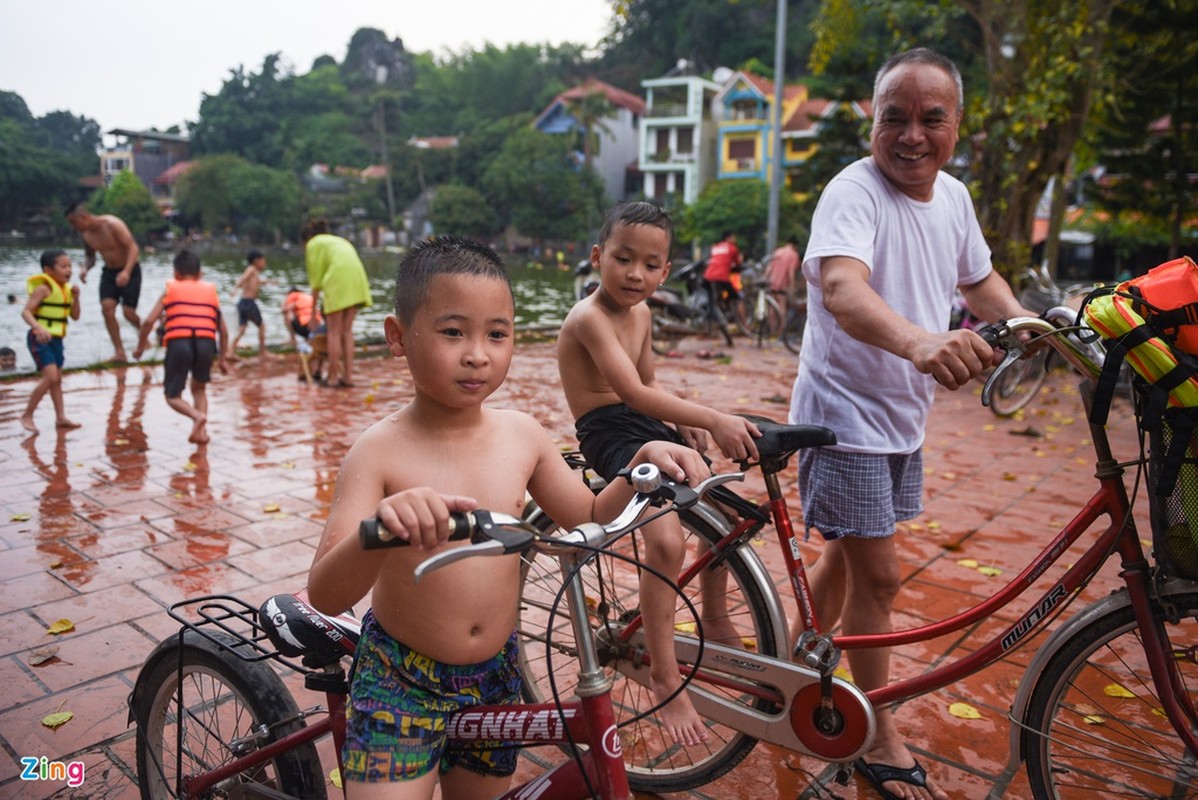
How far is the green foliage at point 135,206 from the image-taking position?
33906mm

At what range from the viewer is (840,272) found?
2162 mm

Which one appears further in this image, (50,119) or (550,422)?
A: (50,119)

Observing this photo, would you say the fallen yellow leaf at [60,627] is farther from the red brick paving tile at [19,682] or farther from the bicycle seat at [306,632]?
the bicycle seat at [306,632]

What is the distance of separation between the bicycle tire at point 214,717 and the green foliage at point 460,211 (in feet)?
158

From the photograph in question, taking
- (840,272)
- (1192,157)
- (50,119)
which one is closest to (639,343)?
(840,272)

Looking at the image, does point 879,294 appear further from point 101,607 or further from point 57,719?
point 101,607

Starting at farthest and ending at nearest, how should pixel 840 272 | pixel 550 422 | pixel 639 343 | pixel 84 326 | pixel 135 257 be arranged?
pixel 84 326 → pixel 135 257 → pixel 550 422 → pixel 639 343 → pixel 840 272

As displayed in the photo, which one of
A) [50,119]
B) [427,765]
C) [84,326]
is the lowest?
[84,326]

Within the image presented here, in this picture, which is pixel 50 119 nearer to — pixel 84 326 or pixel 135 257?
pixel 84 326

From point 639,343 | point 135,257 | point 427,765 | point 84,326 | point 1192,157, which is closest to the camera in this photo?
point 427,765

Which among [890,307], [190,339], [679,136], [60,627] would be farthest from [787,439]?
[679,136]

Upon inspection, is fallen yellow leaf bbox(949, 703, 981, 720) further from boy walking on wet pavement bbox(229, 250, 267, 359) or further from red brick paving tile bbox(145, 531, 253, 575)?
boy walking on wet pavement bbox(229, 250, 267, 359)

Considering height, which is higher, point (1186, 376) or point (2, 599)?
point (1186, 376)

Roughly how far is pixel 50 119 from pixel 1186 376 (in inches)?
1490
